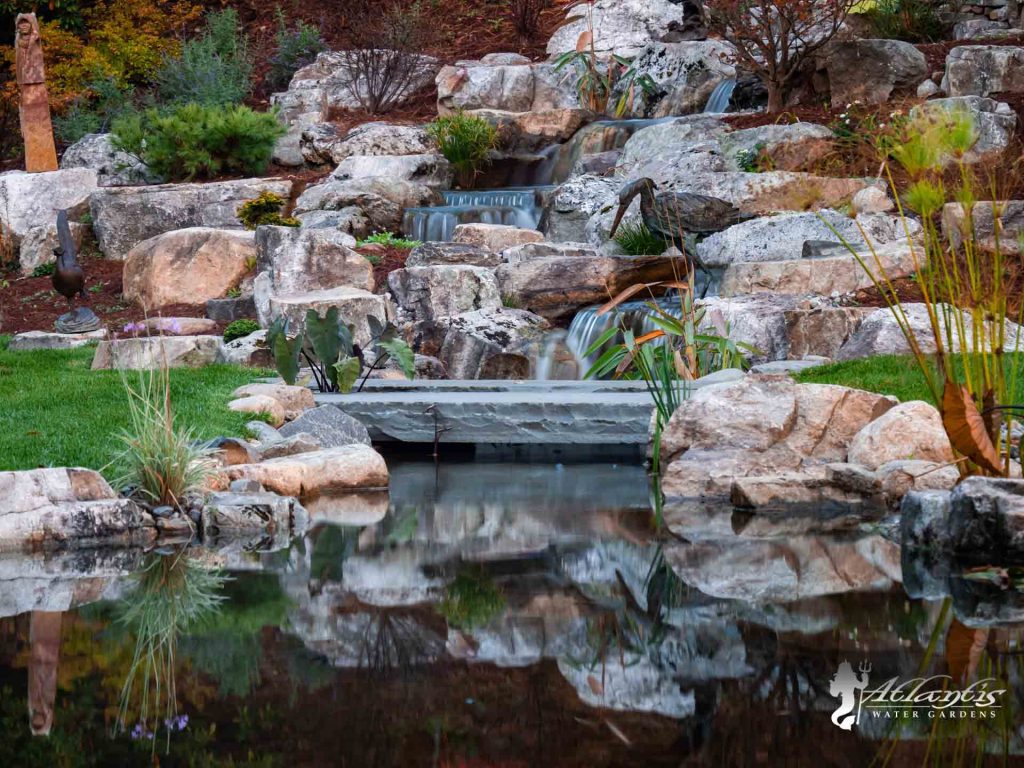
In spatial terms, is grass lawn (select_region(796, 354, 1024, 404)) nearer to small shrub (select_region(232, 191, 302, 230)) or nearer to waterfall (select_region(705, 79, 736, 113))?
small shrub (select_region(232, 191, 302, 230))

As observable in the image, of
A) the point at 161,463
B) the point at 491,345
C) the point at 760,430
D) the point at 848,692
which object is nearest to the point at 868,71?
the point at 491,345

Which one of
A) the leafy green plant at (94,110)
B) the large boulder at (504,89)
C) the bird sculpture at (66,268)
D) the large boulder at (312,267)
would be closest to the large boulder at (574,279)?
the large boulder at (312,267)

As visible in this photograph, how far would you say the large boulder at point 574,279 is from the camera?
39.4ft

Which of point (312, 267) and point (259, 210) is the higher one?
point (312, 267)

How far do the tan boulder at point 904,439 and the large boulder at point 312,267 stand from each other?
7.17 meters

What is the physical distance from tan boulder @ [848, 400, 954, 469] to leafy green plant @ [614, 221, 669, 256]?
653cm

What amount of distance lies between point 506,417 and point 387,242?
260 inches

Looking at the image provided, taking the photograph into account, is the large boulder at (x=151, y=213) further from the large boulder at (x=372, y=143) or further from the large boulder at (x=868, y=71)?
the large boulder at (x=868, y=71)

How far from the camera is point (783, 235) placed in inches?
A: 483

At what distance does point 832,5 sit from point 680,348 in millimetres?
8614

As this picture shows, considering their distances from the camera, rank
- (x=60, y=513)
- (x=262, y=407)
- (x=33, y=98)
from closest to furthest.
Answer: (x=60, y=513) → (x=262, y=407) → (x=33, y=98)

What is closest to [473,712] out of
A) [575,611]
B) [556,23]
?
[575,611]

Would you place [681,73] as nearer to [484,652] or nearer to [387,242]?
[387,242]

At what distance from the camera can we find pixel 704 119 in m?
16.0
